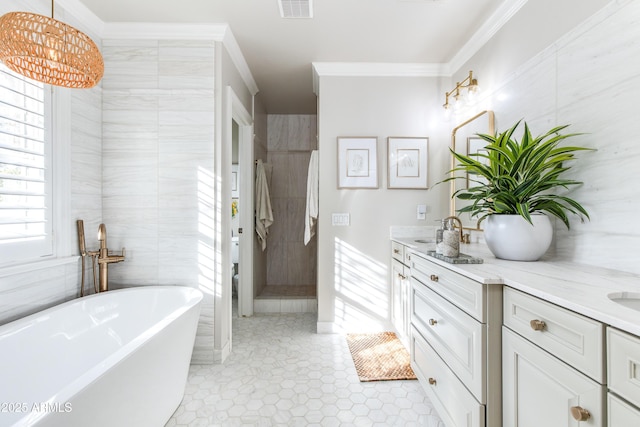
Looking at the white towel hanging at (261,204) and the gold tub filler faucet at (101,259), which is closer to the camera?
the gold tub filler faucet at (101,259)

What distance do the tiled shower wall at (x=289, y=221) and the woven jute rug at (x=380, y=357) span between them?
1593mm

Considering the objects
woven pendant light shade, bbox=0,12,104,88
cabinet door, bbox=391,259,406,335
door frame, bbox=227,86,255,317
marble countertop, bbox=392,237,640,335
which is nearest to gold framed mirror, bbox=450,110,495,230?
cabinet door, bbox=391,259,406,335

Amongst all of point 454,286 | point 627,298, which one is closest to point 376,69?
point 454,286

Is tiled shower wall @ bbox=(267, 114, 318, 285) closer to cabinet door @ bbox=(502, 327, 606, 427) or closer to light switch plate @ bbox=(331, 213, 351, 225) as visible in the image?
light switch plate @ bbox=(331, 213, 351, 225)

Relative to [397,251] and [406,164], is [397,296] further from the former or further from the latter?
[406,164]

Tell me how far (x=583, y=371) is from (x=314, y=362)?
185 cm

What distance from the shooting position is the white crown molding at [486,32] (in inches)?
76.5

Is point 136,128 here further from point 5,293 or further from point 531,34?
point 531,34

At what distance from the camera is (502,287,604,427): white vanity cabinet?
0.79m

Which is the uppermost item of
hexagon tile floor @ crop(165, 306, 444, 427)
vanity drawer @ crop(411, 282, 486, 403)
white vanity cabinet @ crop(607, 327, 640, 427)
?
white vanity cabinet @ crop(607, 327, 640, 427)

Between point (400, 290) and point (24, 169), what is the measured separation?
2697 millimetres

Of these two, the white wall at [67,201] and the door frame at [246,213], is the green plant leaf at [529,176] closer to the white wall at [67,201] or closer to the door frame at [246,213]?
the door frame at [246,213]

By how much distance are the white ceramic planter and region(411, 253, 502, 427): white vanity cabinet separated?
34 cm

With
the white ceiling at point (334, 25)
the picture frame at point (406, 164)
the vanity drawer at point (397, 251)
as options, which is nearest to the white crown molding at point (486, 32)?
the white ceiling at point (334, 25)
